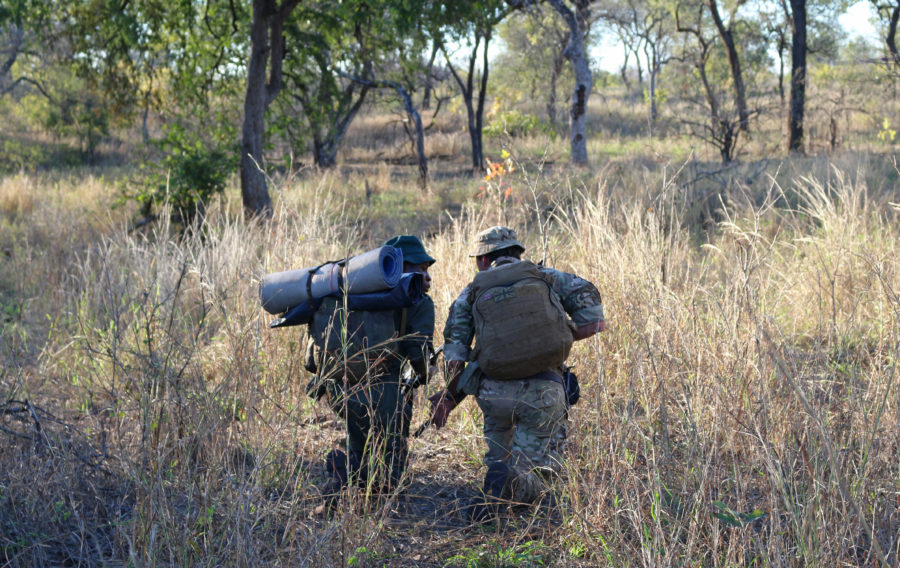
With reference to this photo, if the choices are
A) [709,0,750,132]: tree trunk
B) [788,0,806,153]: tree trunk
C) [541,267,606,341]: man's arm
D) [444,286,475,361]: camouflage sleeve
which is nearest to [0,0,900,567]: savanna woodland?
[541,267,606,341]: man's arm

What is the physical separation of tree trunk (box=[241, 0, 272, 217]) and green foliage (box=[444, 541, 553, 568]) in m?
6.76

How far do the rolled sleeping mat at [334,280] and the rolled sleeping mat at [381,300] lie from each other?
3 cm

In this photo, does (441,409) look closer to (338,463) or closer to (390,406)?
(390,406)

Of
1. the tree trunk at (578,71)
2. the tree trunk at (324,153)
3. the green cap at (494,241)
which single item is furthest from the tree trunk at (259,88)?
the tree trunk at (324,153)

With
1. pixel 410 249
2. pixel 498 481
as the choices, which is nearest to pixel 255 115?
pixel 410 249

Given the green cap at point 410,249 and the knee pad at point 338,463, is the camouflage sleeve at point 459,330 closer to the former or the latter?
the green cap at point 410,249

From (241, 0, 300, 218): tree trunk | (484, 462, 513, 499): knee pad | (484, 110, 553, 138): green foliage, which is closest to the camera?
(484, 462, 513, 499): knee pad

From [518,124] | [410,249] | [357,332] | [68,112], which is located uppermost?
[68,112]

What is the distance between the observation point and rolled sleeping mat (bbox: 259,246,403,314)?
125 inches

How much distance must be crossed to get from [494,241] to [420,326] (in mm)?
542

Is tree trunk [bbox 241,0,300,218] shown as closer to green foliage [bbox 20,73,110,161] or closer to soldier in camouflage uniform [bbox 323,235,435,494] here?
soldier in camouflage uniform [bbox 323,235,435,494]

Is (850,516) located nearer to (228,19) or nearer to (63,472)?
(63,472)

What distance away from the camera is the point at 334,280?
324 cm

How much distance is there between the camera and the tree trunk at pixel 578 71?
14.1 metres
